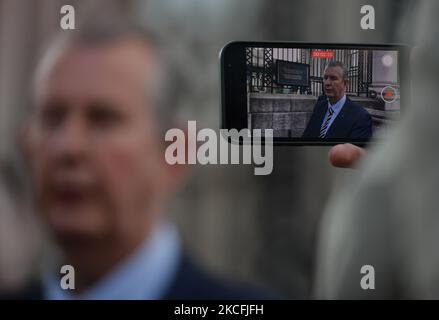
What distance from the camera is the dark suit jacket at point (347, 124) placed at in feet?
2.59

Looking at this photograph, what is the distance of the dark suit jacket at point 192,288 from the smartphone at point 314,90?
0.25 meters

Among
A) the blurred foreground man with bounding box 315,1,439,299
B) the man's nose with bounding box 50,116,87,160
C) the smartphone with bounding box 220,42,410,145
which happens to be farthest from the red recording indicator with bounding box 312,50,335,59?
the man's nose with bounding box 50,116,87,160

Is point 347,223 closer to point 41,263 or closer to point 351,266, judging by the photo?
point 351,266

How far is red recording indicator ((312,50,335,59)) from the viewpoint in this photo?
0.79 m

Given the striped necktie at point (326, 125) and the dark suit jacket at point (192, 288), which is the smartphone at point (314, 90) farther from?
the dark suit jacket at point (192, 288)

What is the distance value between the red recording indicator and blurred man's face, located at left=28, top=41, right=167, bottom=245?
274 millimetres

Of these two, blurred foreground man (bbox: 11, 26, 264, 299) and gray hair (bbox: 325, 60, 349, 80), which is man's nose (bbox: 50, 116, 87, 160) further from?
gray hair (bbox: 325, 60, 349, 80)

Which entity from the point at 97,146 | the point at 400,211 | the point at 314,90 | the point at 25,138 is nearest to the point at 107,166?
the point at 97,146

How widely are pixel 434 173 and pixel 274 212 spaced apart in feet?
0.91

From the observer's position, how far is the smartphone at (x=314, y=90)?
779 millimetres

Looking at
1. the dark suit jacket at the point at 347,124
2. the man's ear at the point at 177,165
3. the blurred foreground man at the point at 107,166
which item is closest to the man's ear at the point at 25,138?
the blurred foreground man at the point at 107,166

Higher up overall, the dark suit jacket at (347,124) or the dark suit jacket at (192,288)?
the dark suit jacket at (347,124)

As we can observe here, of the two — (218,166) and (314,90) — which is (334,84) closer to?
(314,90)

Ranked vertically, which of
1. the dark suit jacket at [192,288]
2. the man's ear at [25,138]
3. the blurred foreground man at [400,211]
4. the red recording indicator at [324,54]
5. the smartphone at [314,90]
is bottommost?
the dark suit jacket at [192,288]
